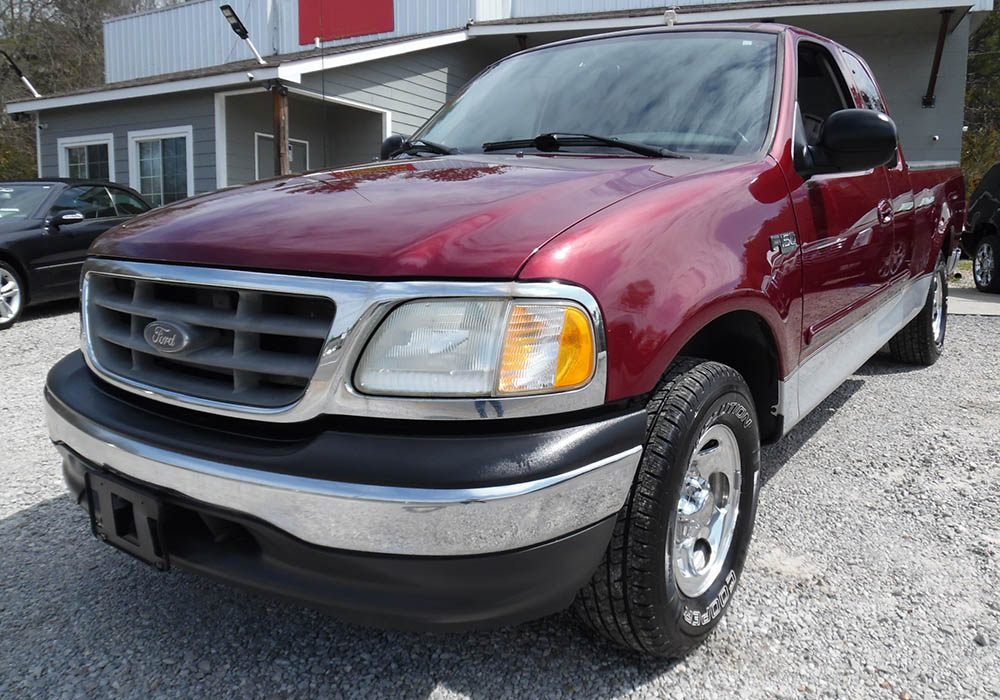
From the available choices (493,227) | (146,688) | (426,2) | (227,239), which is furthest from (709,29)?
(426,2)

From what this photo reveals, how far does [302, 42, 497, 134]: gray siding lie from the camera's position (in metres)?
12.4

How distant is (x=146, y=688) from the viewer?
200cm

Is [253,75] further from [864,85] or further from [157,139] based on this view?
[864,85]

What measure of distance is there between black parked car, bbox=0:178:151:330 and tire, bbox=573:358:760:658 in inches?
293

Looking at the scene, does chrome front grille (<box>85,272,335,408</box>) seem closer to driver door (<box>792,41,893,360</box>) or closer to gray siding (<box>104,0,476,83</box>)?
driver door (<box>792,41,893,360</box>)

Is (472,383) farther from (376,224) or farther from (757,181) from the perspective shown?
(757,181)

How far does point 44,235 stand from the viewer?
794 centimetres

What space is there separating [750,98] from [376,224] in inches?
62.1

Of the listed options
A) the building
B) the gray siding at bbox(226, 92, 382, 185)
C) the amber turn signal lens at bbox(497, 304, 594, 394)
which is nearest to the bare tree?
the building

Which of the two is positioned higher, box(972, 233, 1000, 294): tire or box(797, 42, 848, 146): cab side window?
box(797, 42, 848, 146): cab side window

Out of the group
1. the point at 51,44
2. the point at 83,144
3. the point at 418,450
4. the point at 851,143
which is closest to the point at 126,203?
the point at 83,144

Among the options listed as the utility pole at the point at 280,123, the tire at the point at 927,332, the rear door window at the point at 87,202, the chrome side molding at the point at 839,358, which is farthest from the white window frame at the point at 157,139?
the chrome side molding at the point at 839,358

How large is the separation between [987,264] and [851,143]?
29.0 feet

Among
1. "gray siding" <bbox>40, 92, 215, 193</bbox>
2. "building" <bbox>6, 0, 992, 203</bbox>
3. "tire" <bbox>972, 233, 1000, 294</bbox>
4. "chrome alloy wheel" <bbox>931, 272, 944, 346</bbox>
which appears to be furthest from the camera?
"gray siding" <bbox>40, 92, 215, 193</bbox>
